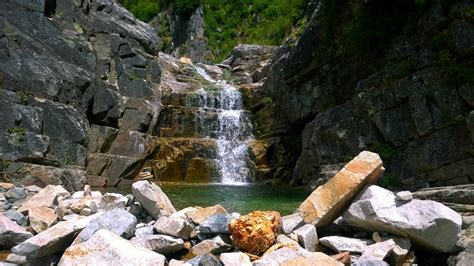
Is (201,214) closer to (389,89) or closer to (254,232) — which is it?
(254,232)

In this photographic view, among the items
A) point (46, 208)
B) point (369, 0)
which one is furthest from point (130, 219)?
point (369, 0)

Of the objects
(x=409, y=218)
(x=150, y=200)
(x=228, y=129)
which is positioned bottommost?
(x=150, y=200)

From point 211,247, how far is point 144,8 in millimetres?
50914

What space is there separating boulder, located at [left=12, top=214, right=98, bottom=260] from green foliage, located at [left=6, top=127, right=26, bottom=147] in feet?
31.0

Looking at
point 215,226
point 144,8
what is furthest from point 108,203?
point 144,8

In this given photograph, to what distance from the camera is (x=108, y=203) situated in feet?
25.0

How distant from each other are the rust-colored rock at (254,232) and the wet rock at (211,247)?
182 mm

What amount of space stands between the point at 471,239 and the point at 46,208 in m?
7.10

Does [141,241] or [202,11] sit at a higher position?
[202,11]

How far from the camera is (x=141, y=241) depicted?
5691 mm

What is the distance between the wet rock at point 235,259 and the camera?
5.19 m

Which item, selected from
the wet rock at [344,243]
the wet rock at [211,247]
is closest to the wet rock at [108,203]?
the wet rock at [211,247]

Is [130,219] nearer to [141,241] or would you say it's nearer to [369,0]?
[141,241]

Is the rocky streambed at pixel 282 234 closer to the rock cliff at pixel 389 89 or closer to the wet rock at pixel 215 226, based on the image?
the wet rock at pixel 215 226
